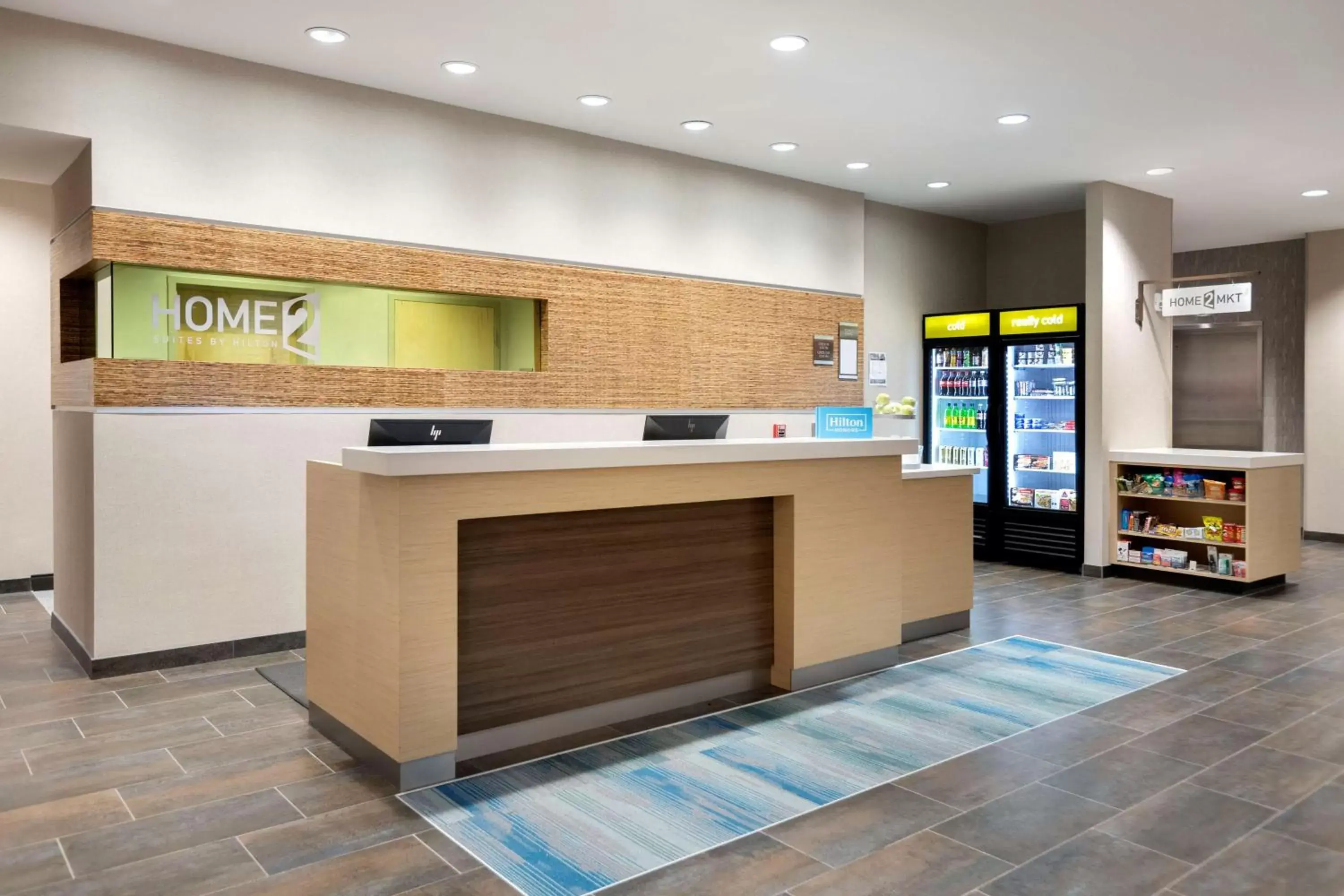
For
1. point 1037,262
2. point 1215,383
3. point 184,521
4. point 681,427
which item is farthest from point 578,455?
point 1215,383

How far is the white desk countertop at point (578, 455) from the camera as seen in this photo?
319 centimetres

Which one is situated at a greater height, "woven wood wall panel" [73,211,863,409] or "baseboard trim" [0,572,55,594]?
"woven wood wall panel" [73,211,863,409]

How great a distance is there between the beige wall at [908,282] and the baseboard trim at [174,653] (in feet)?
17.8

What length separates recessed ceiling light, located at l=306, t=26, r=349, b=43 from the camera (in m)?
4.71

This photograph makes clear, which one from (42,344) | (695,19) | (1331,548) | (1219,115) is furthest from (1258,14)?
(42,344)

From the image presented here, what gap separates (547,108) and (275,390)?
96.2 inches

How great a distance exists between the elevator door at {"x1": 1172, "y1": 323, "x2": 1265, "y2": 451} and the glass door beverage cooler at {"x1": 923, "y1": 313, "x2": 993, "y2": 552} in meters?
2.16

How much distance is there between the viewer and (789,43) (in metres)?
4.89

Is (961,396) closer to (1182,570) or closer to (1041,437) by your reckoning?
(1041,437)

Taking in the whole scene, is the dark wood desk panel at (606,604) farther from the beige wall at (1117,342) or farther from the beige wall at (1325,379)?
the beige wall at (1325,379)

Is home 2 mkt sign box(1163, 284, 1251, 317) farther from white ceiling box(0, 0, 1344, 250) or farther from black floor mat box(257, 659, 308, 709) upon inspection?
black floor mat box(257, 659, 308, 709)

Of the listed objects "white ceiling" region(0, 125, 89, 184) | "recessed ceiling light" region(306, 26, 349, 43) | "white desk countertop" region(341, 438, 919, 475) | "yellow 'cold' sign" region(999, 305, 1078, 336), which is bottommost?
"white desk countertop" region(341, 438, 919, 475)

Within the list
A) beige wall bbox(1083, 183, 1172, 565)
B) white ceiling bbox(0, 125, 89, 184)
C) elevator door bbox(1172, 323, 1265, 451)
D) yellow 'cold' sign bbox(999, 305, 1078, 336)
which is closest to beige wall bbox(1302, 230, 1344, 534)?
elevator door bbox(1172, 323, 1265, 451)

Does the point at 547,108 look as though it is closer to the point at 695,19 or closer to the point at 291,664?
the point at 695,19
